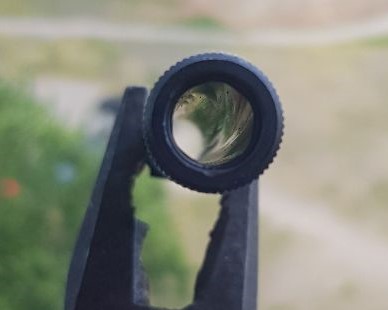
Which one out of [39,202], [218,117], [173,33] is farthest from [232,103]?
[173,33]

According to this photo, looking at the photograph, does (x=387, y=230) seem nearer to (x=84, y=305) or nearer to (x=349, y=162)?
(x=349, y=162)

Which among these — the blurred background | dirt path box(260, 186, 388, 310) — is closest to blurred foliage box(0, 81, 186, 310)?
the blurred background

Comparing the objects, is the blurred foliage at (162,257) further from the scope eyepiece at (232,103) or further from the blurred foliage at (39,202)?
the scope eyepiece at (232,103)

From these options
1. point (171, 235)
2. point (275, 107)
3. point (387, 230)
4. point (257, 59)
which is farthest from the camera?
point (257, 59)

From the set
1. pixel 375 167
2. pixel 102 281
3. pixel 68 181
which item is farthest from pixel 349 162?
pixel 102 281

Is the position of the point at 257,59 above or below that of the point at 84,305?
above

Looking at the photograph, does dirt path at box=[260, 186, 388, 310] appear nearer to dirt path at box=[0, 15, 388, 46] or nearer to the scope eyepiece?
dirt path at box=[0, 15, 388, 46]

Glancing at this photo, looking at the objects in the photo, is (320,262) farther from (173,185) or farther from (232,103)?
(232,103)
